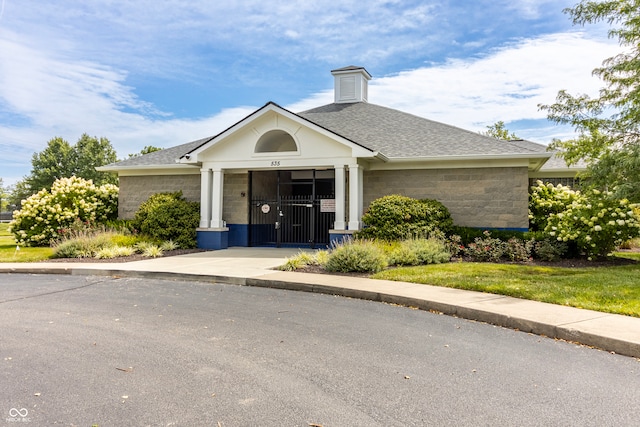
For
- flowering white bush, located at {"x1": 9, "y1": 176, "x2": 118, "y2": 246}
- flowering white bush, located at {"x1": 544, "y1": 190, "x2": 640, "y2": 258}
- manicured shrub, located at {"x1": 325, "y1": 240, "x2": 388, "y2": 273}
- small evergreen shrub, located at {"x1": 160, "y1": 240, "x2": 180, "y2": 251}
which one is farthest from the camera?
Result: flowering white bush, located at {"x1": 9, "y1": 176, "x2": 118, "y2": 246}

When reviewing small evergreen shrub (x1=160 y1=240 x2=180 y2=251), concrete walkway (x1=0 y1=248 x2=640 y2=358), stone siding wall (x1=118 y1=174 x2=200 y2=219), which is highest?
stone siding wall (x1=118 y1=174 x2=200 y2=219)

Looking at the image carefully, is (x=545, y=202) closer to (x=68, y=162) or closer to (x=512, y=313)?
(x=512, y=313)

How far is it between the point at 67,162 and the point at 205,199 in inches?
2266

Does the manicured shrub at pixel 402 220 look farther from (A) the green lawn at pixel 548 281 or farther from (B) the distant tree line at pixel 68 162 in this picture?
(B) the distant tree line at pixel 68 162

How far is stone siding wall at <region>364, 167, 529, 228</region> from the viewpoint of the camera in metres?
14.9

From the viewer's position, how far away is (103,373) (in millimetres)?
4312

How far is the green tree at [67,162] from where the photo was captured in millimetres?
61969

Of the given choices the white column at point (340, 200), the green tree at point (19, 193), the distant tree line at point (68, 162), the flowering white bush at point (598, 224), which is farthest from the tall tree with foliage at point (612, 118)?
the green tree at point (19, 193)

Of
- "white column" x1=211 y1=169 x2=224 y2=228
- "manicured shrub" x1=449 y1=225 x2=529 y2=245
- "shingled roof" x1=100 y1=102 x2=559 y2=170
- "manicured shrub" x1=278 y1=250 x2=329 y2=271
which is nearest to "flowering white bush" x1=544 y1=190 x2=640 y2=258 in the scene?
"manicured shrub" x1=449 y1=225 x2=529 y2=245

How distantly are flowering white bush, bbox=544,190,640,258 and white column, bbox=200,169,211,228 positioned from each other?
38.9ft

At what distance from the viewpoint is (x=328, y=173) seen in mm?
19281

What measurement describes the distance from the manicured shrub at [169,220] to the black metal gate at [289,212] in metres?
2.39

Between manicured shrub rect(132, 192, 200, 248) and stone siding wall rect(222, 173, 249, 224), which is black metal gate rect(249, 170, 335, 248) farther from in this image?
manicured shrub rect(132, 192, 200, 248)

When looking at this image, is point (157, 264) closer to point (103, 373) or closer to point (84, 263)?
point (84, 263)
